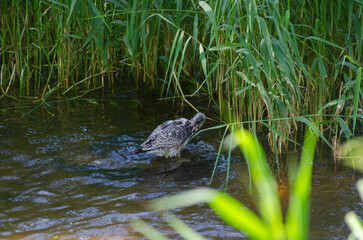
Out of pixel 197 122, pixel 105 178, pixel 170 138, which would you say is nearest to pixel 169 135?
pixel 170 138

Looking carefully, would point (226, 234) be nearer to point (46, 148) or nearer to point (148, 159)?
point (148, 159)

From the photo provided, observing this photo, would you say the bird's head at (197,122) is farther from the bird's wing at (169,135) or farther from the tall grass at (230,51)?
the tall grass at (230,51)

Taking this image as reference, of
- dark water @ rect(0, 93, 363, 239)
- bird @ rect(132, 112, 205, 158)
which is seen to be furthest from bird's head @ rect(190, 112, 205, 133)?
dark water @ rect(0, 93, 363, 239)

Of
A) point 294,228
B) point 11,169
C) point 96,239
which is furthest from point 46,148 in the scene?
point 294,228

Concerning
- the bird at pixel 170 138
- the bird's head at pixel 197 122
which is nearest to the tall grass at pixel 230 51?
the bird's head at pixel 197 122

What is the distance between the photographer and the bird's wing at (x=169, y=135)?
460cm

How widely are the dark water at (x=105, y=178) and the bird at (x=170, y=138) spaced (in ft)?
0.40

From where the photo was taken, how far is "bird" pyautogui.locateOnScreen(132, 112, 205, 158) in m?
4.59

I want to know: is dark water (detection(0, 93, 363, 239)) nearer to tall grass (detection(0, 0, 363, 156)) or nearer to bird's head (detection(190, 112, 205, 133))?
bird's head (detection(190, 112, 205, 133))

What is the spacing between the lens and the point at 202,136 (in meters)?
5.23

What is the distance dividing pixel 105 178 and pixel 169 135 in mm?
882

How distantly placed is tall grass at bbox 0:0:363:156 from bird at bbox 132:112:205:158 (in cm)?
41

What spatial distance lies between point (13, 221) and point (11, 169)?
1054mm

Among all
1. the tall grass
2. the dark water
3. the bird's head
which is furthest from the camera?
the bird's head
